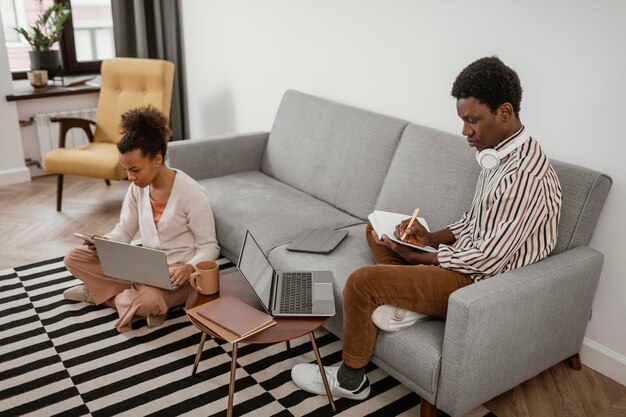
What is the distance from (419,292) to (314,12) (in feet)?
7.14

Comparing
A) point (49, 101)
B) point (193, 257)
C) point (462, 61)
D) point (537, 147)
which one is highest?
point (462, 61)

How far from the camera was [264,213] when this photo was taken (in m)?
3.02

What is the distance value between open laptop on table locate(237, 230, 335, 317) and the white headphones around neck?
2.43ft

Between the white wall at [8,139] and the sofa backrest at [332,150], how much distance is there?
2.10 meters

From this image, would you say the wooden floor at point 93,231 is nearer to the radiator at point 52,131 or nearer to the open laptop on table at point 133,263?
the radiator at point 52,131

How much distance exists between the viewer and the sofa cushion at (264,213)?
287cm

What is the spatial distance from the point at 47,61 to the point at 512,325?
403 centimetres

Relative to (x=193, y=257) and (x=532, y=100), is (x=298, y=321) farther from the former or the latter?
(x=532, y=100)

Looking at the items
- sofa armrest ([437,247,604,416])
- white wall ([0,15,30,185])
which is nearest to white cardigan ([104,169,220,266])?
sofa armrest ([437,247,604,416])

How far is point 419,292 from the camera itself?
6.74 feet

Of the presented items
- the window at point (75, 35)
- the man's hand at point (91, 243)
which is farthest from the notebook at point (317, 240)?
the window at point (75, 35)

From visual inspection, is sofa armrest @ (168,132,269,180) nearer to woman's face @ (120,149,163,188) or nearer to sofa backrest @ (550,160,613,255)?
woman's face @ (120,149,163,188)

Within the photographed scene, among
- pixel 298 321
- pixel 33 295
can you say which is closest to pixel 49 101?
pixel 33 295

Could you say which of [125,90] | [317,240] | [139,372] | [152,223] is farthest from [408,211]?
[125,90]
